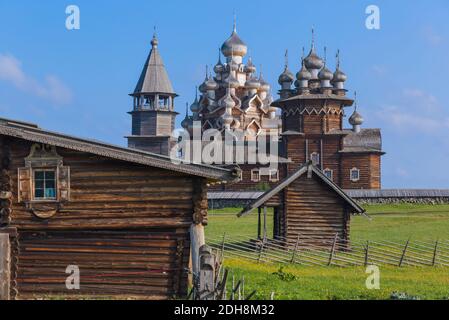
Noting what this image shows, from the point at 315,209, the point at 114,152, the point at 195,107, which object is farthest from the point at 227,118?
the point at 114,152

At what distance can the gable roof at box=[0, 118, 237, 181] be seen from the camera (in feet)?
58.5

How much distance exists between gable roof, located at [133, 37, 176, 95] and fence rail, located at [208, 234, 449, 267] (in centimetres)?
4351

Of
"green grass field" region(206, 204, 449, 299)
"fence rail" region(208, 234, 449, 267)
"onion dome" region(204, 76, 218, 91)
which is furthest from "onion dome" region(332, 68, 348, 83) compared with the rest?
"fence rail" region(208, 234, 449, 267)

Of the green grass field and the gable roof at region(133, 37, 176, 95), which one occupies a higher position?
the gable roof at region(133, 37, 176, 95)

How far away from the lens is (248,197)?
55156mm

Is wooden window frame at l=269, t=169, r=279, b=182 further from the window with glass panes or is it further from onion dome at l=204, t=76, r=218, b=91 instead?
the window with glass panes

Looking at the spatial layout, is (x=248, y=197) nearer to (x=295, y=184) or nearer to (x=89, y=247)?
(x=295, y=184)

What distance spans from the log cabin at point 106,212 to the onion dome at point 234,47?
68.4 metres

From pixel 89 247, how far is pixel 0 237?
1846 millimetres

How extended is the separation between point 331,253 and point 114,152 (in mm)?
11149

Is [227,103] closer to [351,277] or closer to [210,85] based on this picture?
[210,85]

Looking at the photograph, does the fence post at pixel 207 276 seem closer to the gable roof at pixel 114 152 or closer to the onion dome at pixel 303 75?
the gable roof at pixel 114 152

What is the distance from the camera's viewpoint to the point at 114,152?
708 inches
